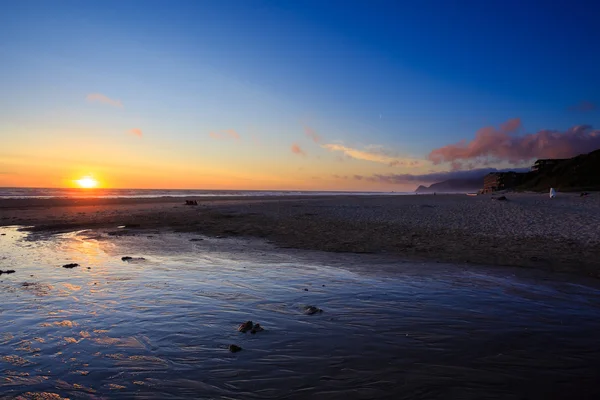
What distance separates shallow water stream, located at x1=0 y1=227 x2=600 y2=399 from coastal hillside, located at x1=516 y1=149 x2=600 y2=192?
214 ft

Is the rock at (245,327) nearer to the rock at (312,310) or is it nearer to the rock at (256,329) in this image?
the rock at (256,329)

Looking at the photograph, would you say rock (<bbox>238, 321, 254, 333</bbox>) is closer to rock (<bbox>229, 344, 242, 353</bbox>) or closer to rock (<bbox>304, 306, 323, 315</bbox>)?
rock (<bbox>229, 344, 242, 353</bbox>)

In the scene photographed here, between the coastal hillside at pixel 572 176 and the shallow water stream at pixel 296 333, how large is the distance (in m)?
65.2

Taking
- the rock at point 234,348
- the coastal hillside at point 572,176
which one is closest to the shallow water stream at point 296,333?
the rock at point 234,348

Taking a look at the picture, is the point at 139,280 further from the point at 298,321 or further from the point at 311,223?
the point at 311,223

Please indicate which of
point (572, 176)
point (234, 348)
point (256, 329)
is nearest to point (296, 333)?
point (256, 329)

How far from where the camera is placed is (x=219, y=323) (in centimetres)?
638

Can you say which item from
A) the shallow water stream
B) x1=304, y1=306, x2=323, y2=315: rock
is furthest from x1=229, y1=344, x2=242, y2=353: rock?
x1=304, y1=306, x2=323, y2=315: rock

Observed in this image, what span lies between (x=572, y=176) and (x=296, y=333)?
7940 cm

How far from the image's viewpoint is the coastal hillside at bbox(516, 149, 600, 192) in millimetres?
61625

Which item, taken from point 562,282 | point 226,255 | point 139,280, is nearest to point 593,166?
point 562,282

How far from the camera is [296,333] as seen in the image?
5.93 metres

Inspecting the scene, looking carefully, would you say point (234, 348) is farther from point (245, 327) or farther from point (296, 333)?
point (296, 333)

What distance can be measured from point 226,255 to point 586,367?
1137cm
